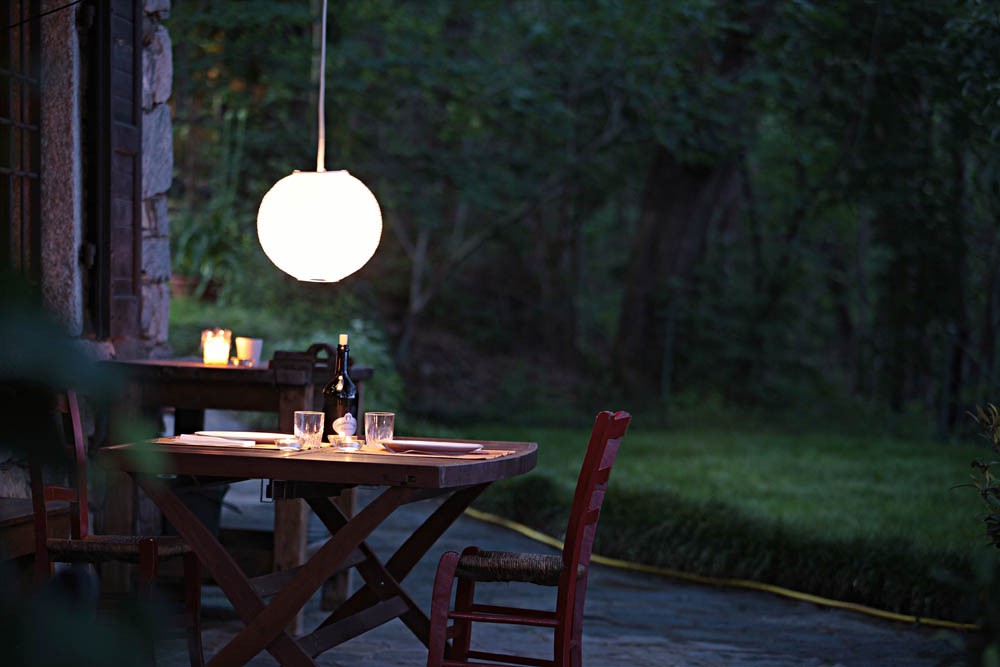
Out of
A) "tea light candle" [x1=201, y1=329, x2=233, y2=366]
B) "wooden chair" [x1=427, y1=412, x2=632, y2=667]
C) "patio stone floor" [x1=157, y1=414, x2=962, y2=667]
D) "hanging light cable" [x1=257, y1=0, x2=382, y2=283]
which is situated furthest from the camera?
"tea light candle" [x1=201, y1=329, x2=233, y2=366]

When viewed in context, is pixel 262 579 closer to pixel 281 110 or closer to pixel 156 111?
pixel 156 111

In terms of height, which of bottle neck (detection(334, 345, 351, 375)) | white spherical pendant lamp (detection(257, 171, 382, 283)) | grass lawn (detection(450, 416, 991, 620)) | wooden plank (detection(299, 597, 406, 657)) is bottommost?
grass lawn (detection(450, 416, 991, 620))

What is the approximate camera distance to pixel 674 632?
4273mm

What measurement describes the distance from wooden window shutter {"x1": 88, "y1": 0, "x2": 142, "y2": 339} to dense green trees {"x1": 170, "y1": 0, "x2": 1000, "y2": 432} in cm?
528

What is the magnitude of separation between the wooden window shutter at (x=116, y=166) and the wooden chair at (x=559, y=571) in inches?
78.6

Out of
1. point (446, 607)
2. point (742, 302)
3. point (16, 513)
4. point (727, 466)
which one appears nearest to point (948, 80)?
point (727, 466)

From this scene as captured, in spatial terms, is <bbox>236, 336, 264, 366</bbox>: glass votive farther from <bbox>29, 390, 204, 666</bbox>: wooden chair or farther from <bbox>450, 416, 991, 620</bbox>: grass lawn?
<bbox>450, 416, 991, 620</bbox>: grass lawn

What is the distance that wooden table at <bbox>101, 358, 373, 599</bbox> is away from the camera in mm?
3916

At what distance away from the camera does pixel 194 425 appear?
4.64 metres

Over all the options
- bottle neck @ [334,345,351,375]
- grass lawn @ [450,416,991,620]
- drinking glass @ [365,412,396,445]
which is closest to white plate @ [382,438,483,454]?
drinking glass @ [365,412,396,445]

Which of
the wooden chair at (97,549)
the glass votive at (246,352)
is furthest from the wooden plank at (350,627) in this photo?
the glass votive at (246,352)

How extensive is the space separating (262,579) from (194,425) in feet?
4.64

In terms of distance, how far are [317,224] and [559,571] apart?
1183 millimetres

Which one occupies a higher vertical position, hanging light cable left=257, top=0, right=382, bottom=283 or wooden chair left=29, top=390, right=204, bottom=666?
hanging light cable left=257, top=0, right=382, bottom=283
